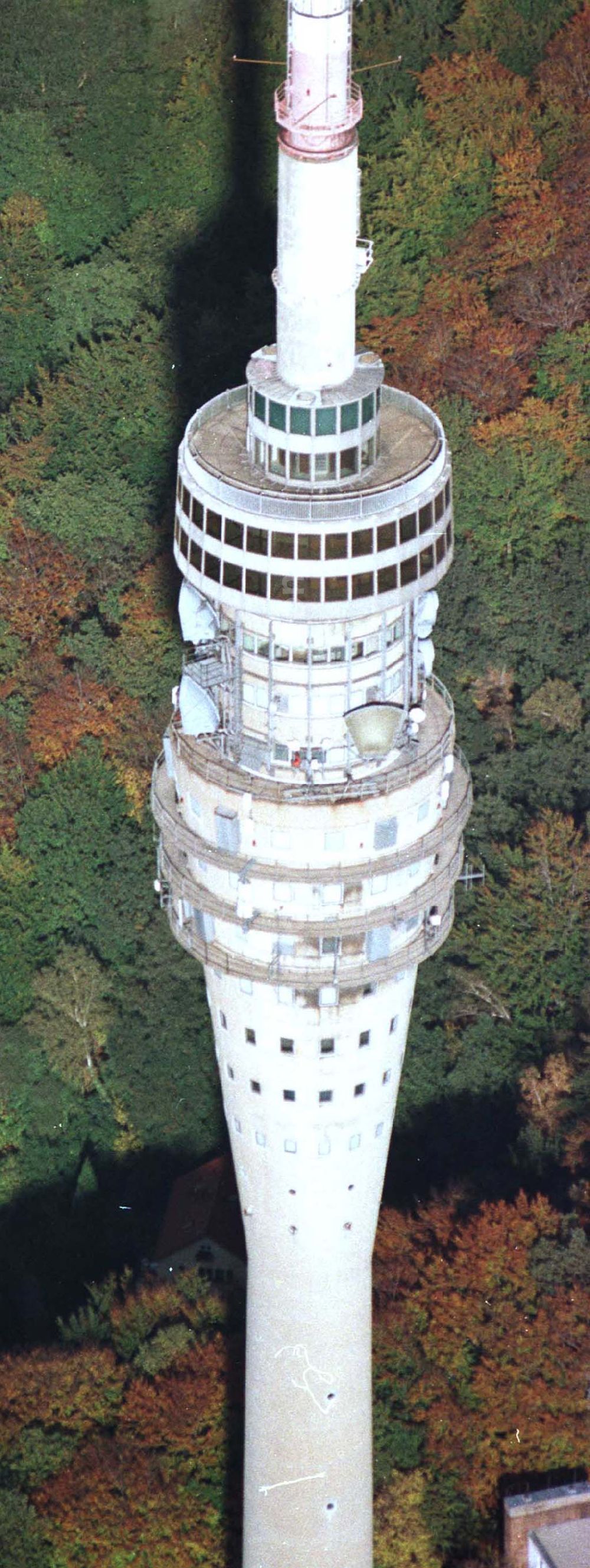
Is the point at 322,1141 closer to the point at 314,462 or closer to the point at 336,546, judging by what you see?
the point at 336,546

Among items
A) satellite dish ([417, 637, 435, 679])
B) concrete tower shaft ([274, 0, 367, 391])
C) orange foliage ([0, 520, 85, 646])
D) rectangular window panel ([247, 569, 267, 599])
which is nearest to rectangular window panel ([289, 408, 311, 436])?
concrete tower shaft ([274, 0, 367, 391])

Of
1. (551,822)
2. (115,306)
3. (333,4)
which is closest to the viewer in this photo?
(333,4)

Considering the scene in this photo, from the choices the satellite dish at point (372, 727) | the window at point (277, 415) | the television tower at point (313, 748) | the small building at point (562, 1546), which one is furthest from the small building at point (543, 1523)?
the window at point (277, 415)

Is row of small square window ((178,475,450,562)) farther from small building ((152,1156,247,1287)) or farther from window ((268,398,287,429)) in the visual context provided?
small building ((152,1156,247,1287))

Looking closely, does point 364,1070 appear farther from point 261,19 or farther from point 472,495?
point 261,19

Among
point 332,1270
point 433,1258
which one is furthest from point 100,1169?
point 332,1270

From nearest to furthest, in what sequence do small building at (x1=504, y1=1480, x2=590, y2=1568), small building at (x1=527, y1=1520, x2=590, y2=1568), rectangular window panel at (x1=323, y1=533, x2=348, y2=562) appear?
rectangular window panel at (x1=323, y1=533, x2=348, y2=562) < small building at (x1=527, y1=1520, x2=590, y2=1568) < small building at (x1=504, y1=1480, x2=590, y2=1568)
